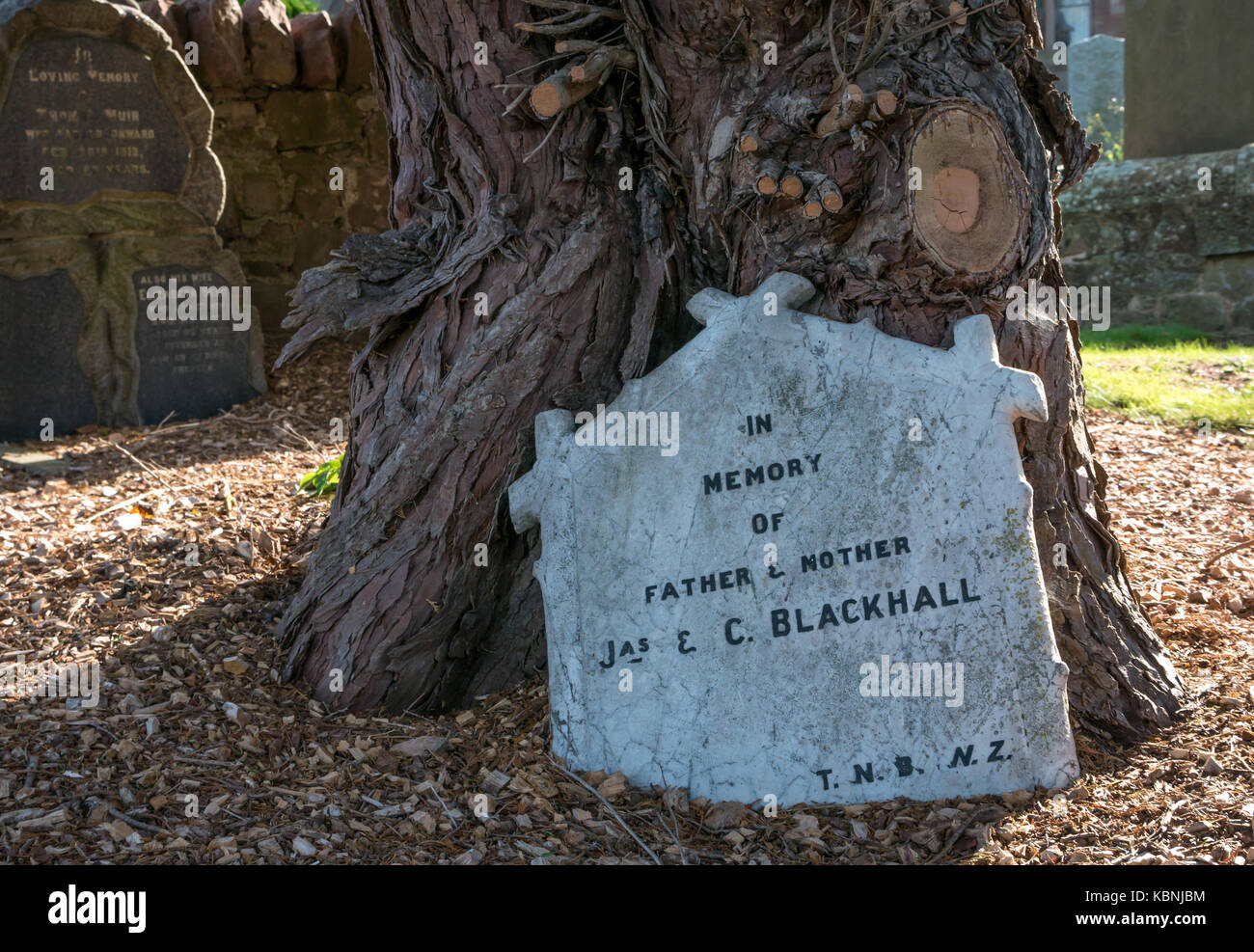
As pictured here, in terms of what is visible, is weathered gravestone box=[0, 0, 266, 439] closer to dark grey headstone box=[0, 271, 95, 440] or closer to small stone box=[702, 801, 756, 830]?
dark grey headstone box=[0, 271, 95, 440]

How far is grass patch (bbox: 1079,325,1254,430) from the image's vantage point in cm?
571

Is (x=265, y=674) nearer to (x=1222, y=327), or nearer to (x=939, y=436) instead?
(x=939, y=436)

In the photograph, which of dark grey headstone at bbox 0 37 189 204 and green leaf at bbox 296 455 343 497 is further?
dark grey headstone at bbox 0 37 189 204

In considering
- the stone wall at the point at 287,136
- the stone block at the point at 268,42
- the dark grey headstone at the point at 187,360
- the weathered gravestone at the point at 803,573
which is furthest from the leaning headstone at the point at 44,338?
the weathered gravestone at the point at 803,573

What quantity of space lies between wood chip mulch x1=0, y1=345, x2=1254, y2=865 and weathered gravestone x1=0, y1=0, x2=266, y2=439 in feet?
7.12

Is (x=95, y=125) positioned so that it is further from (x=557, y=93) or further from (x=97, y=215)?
(x=557, y=93)

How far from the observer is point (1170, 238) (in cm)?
805

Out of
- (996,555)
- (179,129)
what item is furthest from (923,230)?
(179,129)

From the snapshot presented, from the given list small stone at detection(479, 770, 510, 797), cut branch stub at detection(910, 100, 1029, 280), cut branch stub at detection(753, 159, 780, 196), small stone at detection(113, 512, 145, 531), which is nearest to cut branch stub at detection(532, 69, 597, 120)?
cut branch stub at detection(753, 159, 780, 196)

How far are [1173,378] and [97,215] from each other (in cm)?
593

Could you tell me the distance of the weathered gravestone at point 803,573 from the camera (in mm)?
2578

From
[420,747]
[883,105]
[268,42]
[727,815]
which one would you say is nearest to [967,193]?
[883,105]

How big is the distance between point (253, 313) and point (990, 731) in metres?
5.31

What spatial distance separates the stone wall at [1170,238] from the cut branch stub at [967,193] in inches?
231
